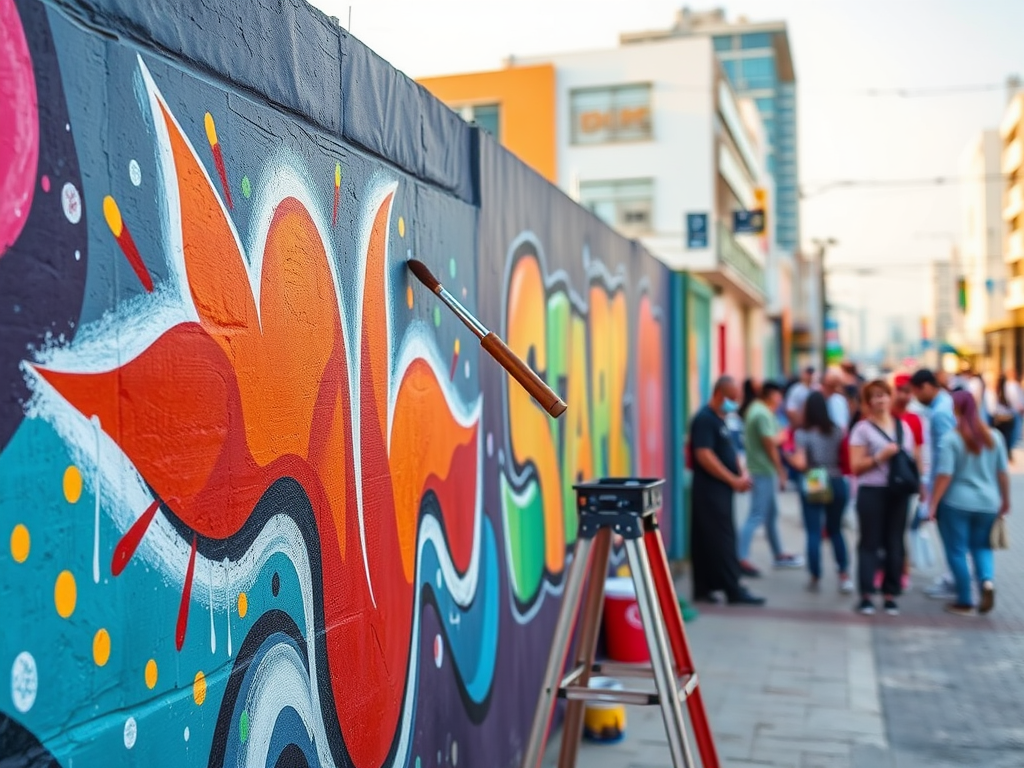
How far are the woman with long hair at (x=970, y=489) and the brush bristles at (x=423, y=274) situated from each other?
5876mm

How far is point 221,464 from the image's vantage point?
252cm

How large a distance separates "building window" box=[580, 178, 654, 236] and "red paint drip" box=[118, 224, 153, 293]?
2935 cm

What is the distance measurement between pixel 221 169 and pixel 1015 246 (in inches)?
2426

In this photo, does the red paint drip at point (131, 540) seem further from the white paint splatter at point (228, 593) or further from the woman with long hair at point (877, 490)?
the woman with long hair at point (877, 490)

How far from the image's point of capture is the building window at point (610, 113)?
31891mm

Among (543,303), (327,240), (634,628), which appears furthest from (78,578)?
(634,628)

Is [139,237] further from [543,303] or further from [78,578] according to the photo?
[543,303]

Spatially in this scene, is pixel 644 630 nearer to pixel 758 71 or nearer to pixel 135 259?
pixel 135 259

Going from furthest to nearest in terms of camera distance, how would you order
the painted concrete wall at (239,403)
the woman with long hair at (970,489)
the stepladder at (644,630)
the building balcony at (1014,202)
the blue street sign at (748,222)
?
the building balcony at (1014,202)
the blue street sign at (748,222)
the woman with long hair at (970,489)
the stepladder at (644,630)
the painted concrete wall at (239,403)

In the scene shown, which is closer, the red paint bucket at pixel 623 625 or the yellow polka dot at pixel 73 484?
the yellow polka dot at pixel 73 484

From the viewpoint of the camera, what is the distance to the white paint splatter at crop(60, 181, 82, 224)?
1983 mm

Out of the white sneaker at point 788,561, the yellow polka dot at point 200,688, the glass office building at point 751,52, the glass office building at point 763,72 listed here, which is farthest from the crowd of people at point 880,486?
the glass office building at point 751,52

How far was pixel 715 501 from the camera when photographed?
29.5ft

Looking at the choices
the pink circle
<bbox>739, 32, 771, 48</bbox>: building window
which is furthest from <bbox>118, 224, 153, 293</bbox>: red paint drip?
<bbox>739, 32, 771, 48</bbox>: building window
